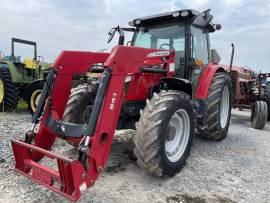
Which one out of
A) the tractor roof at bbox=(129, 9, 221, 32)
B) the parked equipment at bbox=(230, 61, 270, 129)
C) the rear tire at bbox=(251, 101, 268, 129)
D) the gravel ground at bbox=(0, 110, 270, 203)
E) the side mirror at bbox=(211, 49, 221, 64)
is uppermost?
the tractor roof at bbox=(129, 9, 221, 32)

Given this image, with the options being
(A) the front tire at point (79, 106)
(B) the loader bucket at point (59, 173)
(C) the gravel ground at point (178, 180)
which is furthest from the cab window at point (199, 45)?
(B) the loader bucket at point (59, 173)

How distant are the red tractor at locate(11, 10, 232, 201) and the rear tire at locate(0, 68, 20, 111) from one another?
4.77 m

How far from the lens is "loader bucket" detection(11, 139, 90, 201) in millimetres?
3145

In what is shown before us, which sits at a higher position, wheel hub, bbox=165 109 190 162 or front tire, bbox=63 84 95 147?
front tire, bbox=63 84 95 147

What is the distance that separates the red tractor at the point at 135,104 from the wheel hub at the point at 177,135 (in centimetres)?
1

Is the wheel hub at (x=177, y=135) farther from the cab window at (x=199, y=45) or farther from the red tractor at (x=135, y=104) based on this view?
the cab window at (x=199, y=45)

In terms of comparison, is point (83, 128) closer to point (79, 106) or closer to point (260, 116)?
point (79, 106)

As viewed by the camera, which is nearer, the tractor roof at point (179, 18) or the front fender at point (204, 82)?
the tractor roof at point (179, 18)

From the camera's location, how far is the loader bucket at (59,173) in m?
3.14

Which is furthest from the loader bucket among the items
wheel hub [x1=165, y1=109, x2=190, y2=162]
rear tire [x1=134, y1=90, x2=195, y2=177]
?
wheel hub [x1=165, y1=109, x2=190, y2=162]

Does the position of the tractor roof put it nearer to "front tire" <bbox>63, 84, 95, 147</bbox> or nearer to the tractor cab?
the tractor cab

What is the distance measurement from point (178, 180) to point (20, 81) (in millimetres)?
7049

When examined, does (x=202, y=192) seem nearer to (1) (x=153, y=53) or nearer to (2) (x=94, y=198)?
(2) (x=94, y=198)

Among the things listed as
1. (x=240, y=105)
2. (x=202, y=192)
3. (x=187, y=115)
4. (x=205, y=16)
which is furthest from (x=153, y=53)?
(x=240, y=105)
